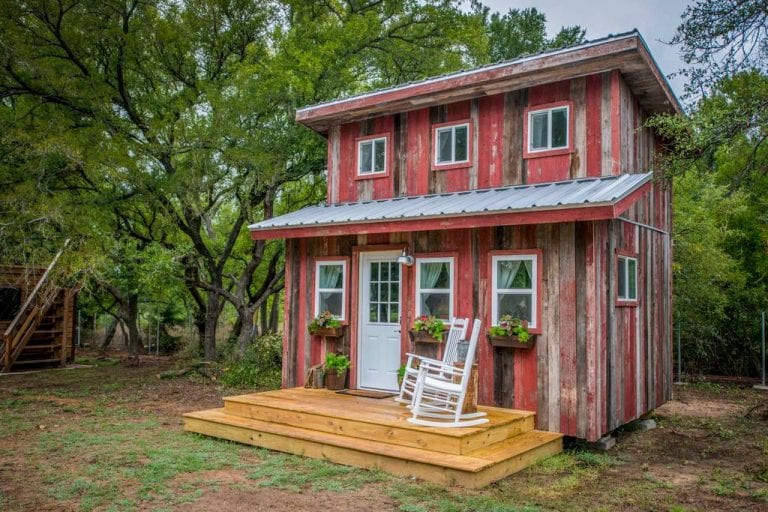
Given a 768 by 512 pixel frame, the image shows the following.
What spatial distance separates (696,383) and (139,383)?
11085mm

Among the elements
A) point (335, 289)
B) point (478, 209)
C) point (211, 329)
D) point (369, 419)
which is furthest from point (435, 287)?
point (211, 329)

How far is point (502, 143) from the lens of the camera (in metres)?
8.07

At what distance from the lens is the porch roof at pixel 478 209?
20.5 feet

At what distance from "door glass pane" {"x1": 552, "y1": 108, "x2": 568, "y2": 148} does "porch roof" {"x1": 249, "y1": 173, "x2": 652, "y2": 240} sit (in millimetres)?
554

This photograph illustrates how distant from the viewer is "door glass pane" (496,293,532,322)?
23.1ft

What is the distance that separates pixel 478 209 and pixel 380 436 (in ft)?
8.66

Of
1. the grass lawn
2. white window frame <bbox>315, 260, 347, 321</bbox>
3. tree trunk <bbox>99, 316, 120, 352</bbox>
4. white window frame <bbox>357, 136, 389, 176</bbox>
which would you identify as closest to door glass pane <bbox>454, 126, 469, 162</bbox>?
white window frame <bbox>357, 136, 389, 176</bbox>

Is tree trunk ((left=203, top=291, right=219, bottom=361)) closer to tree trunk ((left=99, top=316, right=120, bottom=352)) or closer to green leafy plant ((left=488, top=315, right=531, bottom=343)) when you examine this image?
tree trunk ((left=99, top=316, right=120, bottom=352))

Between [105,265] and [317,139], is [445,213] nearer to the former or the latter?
[317,139]

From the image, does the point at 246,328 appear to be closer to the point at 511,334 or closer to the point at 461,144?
the point at 461,144

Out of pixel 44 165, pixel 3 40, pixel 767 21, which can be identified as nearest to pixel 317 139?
pixel 44 165

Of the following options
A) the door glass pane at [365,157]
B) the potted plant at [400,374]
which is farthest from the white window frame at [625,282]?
the door glass pane at [365,157]

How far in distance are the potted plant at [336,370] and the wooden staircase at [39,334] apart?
7340mm

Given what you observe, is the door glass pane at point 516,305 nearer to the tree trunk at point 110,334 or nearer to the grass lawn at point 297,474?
the grass lawn at point 297,474
